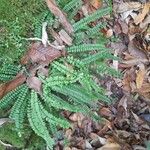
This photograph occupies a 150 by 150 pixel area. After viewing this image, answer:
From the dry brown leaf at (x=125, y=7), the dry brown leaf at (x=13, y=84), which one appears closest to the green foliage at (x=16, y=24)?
the dry brown leaf at (x=13, y=84)

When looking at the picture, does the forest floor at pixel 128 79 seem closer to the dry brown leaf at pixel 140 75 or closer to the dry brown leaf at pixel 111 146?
the dry brown leaf at pixel 140 75

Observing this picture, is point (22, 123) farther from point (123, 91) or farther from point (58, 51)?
point (123, 91)

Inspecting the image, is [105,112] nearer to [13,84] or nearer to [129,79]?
[129,79]

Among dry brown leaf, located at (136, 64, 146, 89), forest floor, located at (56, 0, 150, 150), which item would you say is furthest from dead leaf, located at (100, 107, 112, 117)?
dry brown leaf, located at (136, 64, 146, 89)

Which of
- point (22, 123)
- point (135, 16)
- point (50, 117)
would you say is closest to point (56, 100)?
point (50, 117)

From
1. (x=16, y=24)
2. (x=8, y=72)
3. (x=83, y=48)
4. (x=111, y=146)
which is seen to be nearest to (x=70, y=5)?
(x=83, y=48)
